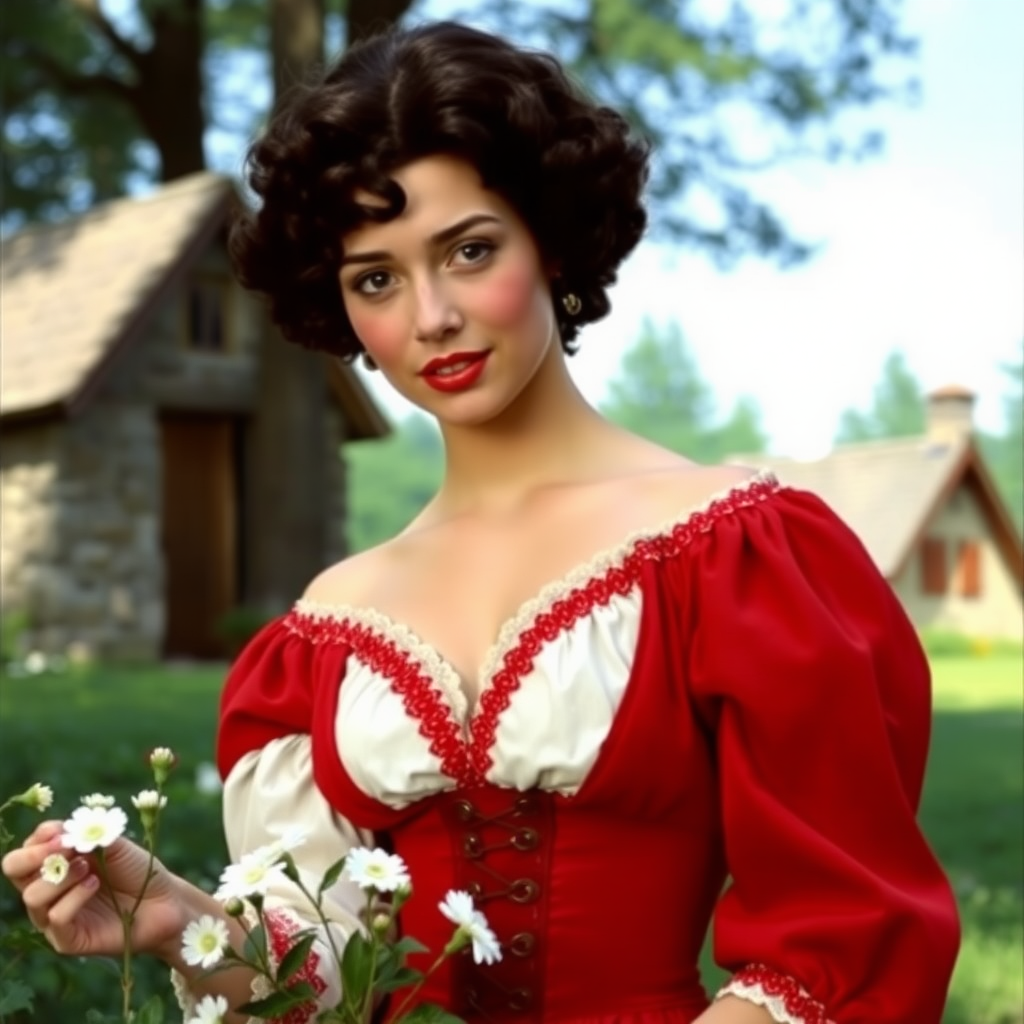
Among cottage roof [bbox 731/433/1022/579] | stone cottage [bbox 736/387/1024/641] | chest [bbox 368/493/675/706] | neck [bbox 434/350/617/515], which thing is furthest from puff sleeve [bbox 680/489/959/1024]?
stone cottage [bbox 736/387/1024/641]

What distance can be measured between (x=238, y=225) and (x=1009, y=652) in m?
13.9

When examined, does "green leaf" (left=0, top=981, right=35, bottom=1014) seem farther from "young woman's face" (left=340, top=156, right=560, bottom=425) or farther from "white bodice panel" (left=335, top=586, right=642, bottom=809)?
"young woman's face" (left=340, top=156, right=560, bottom=425)

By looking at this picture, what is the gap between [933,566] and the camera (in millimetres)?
16703

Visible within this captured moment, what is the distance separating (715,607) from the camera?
176 centimetres

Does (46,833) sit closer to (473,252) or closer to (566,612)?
(566,612)

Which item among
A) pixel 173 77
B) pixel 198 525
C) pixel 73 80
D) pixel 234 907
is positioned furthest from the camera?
pixel 198 525

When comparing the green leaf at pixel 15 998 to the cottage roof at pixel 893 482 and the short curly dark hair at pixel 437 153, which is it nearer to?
the short curly dark hair at pixel 437 153

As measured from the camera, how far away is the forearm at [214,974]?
177 cm

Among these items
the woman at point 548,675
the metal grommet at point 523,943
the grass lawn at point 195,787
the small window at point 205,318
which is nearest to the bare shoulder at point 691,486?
the woman at point 548,675

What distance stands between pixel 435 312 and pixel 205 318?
45.6 ft

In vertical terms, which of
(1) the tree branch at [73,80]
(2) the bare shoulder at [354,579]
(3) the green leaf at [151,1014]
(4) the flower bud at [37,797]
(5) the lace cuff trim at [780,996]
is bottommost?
(3) the green leaf at [151,1014]

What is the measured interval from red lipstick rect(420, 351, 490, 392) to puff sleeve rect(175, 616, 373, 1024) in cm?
31

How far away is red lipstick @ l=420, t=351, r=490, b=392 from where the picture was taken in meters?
1.86

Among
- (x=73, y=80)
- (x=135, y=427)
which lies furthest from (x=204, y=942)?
(x=135, y=427)
